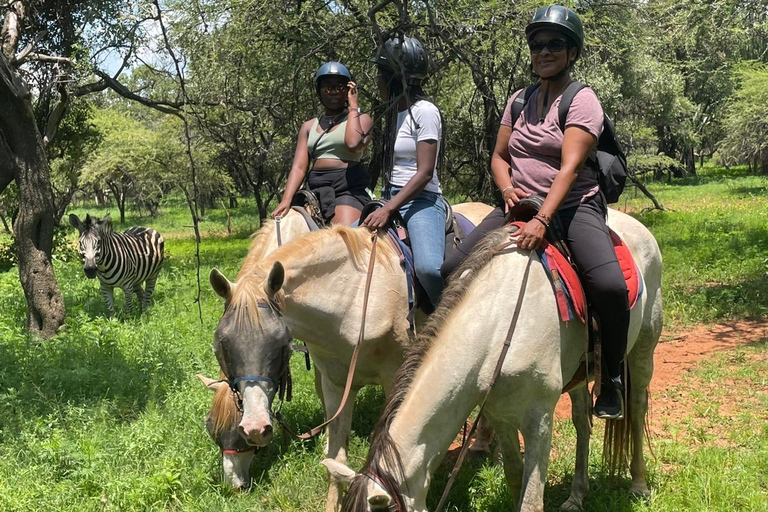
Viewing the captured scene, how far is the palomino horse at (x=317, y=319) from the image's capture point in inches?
117

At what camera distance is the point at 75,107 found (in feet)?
44.0

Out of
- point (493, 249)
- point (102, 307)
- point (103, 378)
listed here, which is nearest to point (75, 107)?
point (102, 307)

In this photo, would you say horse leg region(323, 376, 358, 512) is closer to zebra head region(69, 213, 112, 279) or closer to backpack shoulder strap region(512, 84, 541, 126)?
backpack shoulder strap region(512, 84, 541, 126)

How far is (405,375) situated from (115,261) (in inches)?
310

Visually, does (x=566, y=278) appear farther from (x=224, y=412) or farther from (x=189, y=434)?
(x=189, y=434)

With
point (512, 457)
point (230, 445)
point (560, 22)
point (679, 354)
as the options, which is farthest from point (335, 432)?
point (679, 354)

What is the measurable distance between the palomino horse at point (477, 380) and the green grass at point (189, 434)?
1279 mm

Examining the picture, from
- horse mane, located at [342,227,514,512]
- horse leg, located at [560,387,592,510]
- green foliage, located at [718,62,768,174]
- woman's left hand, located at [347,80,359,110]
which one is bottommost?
horse leg, located at [560,387,592,510]

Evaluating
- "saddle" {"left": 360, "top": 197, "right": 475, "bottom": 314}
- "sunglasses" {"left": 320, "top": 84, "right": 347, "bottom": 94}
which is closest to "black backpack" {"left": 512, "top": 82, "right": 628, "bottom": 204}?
"saddle" {"left": 360, "top": 197, "right": 475, "bottom": 314}

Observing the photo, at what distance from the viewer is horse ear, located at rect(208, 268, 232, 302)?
302 cm

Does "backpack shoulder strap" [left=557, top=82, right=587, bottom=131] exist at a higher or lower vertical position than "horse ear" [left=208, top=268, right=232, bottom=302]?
higher

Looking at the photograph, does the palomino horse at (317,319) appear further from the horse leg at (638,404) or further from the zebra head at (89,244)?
the zebra head at (89,244)

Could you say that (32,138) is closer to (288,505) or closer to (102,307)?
(102,307)

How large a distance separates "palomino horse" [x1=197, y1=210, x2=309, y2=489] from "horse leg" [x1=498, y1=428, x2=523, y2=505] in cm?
162
